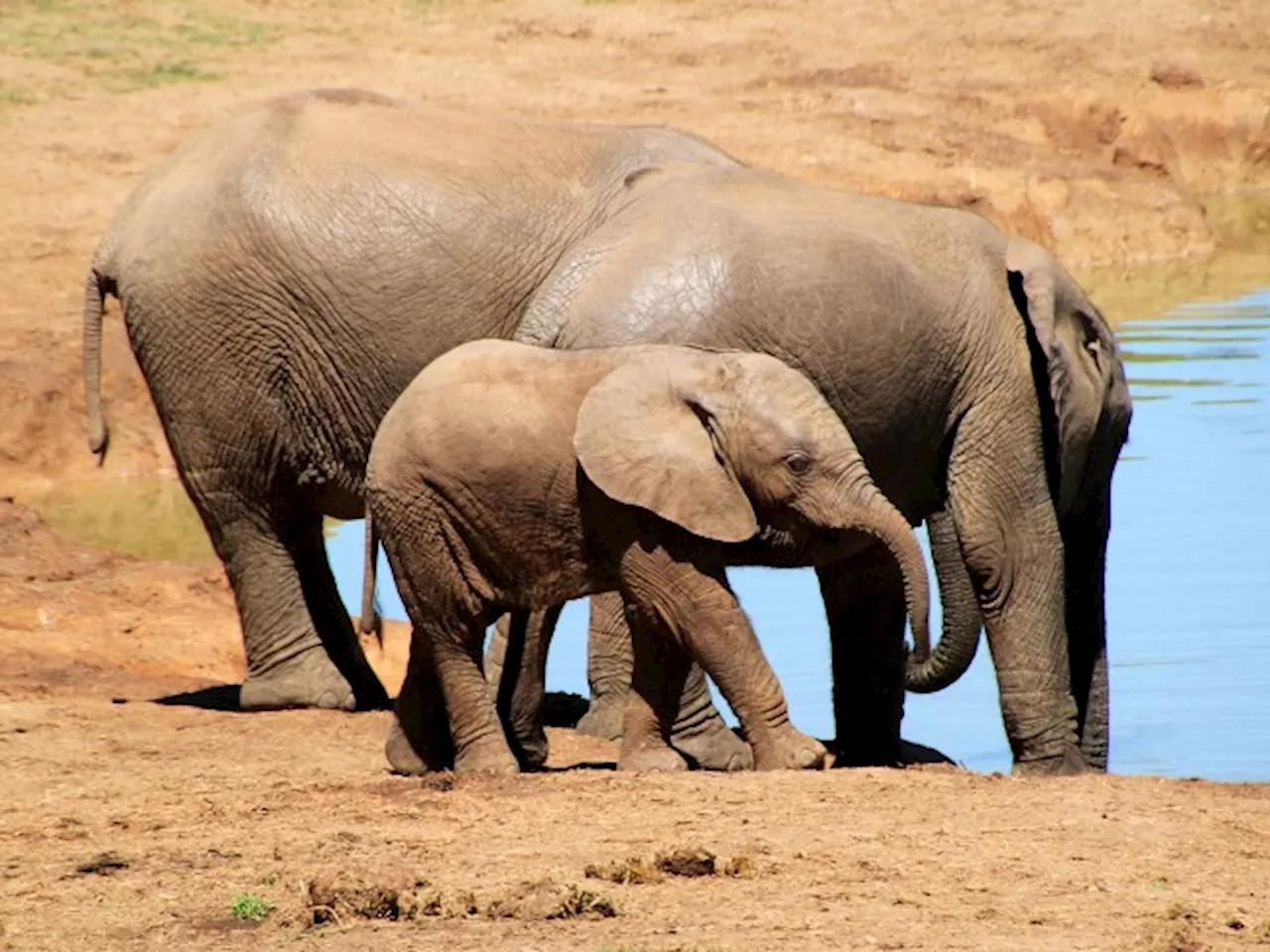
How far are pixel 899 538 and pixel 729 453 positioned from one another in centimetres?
53

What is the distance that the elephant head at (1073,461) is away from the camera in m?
9.45

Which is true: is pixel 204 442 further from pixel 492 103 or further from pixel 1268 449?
pixel 492 103

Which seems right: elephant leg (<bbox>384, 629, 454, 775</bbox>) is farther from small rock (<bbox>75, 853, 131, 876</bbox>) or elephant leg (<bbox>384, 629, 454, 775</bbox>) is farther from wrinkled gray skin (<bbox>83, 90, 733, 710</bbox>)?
small rock (<bbox>75, 853, 131, 876</bbox>)

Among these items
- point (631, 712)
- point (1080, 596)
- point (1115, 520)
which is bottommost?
point (631, 712)

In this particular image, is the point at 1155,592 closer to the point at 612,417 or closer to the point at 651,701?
the point at 651,701

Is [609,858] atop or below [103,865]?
atop

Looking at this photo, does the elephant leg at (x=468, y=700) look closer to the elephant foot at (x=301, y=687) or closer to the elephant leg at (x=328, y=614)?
the elephant foot at (x=301, y=687)

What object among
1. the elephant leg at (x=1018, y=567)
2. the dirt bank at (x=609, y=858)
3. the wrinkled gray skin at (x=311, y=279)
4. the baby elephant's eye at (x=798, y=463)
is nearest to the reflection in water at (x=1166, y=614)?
the elephant leg at (x=1018, y=567)

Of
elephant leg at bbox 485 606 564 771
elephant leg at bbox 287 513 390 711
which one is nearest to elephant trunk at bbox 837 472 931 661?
elephant leg at bbox 485 606 564 771

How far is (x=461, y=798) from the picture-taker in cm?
797

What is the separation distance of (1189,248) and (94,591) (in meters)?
13.0

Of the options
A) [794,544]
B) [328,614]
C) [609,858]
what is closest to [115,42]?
[328,614]

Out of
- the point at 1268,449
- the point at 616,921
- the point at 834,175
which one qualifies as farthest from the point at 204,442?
the point at 834,175

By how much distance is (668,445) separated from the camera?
326 inches
